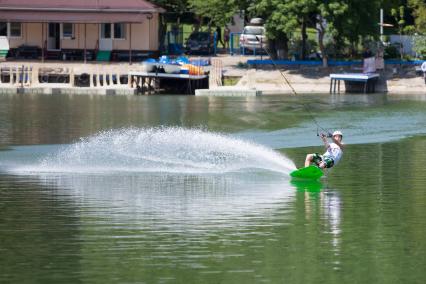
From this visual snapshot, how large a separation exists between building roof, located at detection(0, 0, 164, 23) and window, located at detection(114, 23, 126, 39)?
1.46 meters

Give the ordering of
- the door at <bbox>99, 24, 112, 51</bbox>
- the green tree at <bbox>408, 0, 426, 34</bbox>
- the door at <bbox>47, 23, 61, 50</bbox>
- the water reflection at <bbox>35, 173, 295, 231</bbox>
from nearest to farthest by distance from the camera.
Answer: the water reflection at <bbox>35, 173, 295, 231</bbox> < the green tree at <bbox>408, 0, 426, 34</bbox> < the door at <bbox>99, 24, 112, 51</bbox> < the door at <bbox>47, 23, 61, 50</bbox>

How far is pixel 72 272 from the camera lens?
18375mm

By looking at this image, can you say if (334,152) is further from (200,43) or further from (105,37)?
(105,37)

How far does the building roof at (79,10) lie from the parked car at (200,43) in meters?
3.03

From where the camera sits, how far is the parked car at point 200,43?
76688 millimetres

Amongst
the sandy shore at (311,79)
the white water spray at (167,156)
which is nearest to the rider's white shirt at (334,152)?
the white water spray at (167,156)

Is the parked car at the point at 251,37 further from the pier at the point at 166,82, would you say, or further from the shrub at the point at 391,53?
the pier at the point at 166,82

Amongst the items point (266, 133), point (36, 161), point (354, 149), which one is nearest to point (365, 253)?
point (36, 161)

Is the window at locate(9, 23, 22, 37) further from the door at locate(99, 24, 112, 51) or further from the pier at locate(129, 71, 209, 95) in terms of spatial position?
the pier at locate(129, 71, 209, 95)

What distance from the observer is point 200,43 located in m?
76.7

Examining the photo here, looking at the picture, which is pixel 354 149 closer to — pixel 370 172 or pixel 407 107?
pixel 370 172

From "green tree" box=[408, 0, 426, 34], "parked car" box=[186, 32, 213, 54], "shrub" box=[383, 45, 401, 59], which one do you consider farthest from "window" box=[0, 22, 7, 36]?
"green tree" box=[408, 0, 426, 34]

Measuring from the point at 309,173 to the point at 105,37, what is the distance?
49135 mm

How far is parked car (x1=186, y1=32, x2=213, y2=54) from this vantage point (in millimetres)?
76688
